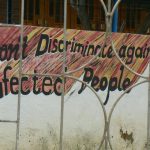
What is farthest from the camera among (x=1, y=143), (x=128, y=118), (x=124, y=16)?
(x=124, y=16)

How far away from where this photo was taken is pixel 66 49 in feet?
18.6

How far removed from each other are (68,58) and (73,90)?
14.6 inches

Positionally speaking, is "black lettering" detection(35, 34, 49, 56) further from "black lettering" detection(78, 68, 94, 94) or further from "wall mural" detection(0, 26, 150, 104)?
"black lettering" detection(78, 68, 94, 94)

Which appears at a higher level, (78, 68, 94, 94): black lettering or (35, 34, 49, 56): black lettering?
(35, 34, 49, 56): black lettering

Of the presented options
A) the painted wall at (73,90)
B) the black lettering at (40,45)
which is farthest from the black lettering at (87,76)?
the black lettering at (40,45)

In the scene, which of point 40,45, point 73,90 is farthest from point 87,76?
point 40,45

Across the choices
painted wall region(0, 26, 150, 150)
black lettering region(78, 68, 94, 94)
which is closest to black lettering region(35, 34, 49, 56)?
painted wall region(0, 26, 150, 150)

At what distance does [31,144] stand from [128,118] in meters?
1.21

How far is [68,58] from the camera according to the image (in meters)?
5.70

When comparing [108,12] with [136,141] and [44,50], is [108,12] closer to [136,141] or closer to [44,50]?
[44,50]

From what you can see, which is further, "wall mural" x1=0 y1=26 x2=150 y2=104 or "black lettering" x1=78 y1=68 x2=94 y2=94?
"black lettering" x1=78 y1=68 x2=94 y2=94

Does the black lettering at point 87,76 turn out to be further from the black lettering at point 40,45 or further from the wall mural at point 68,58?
the black lettering at point 40,45

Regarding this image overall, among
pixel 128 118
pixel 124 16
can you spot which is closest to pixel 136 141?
pixel 128 118

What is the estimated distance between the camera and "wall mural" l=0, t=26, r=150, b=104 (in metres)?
5.47
